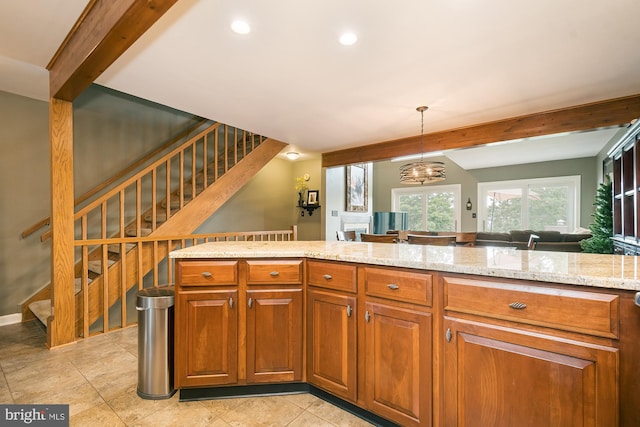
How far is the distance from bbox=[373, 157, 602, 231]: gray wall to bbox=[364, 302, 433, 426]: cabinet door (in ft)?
23.0

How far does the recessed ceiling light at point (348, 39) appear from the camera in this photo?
82.9 inches

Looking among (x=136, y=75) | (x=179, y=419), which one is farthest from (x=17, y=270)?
(x=179, y=419)

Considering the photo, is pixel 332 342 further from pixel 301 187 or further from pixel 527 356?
pixel 301 187

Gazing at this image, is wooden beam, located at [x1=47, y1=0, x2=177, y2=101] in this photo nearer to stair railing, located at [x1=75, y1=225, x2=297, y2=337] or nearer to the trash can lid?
stair railing, located at [x1=75, y1=225, x2=297, y2=337]

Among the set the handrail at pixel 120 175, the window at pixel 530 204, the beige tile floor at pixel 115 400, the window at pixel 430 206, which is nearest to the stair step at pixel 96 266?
the handrail at pixel 120 175

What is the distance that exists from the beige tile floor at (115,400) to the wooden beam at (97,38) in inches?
87.3

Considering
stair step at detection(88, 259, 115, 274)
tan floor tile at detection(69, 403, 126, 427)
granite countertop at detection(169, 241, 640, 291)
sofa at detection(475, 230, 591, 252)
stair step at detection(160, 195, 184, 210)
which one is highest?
stair step at detection(160, 195, 184, 210)

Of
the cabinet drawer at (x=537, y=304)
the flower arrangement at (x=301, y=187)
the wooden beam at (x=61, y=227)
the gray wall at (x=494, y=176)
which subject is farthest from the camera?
the gray wall at (x=494, y=176)

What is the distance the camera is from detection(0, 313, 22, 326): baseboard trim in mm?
3254

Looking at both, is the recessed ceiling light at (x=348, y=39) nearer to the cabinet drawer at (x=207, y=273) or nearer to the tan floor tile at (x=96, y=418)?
the cabinet drawer at (x=207, y=273)

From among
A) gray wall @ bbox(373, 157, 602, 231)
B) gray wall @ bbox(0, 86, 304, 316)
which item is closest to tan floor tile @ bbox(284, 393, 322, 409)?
gray wall @ bbox(0, 86, 304, 316)

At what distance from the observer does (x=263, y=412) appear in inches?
70.6

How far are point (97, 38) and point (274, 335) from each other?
2173 mm

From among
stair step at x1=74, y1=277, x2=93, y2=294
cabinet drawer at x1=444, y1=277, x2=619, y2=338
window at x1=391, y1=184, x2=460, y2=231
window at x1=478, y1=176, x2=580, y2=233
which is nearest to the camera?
cabinet drawer at x1=444, y1=277, x2=619, y2=338
